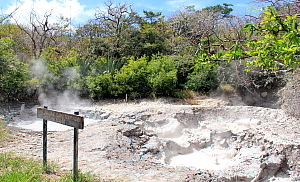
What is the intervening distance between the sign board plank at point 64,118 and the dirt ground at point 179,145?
39.6 inches

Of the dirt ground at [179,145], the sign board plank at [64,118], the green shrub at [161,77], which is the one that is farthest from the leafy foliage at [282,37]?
the green shrub at [161,77]

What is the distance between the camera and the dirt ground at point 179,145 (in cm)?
457

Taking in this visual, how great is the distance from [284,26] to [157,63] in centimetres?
1147

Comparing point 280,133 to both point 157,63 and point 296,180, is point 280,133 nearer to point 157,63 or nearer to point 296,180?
point 296,180

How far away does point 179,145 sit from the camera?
6883 mm

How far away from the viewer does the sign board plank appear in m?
3.22

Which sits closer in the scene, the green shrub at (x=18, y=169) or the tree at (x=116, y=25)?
the green shrub at (x=18, y=169)

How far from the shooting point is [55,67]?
12078mm

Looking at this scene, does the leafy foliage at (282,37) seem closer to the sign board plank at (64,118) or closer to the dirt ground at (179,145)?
the sign board plank at (64,118)

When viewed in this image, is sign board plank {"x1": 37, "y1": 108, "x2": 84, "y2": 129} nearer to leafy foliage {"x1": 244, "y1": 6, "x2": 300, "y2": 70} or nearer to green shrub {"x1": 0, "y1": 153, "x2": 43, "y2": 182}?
green shrub {"x1": 0, "y1": 153, "x2": 43, "y2": 182}

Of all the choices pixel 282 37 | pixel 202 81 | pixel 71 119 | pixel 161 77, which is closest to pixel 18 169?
pixel 71 119

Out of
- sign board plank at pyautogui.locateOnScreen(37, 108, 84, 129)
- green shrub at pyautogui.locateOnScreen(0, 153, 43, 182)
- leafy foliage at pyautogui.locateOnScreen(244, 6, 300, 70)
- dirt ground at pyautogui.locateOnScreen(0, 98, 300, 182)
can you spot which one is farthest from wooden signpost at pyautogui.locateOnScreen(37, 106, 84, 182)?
leafy foliage at pyautogui.locateOnScreen(244, 6, 300, 70)

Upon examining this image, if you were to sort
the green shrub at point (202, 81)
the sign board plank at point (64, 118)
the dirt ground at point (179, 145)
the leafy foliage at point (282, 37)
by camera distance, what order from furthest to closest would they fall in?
the green shrub at point (202, 81)
the dirt ground at point (179, 145)
the sign board plank at point (64, 118)
the leafy foliage at point (282, 37)

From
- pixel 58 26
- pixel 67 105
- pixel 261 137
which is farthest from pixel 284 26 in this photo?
pixel 58 26
